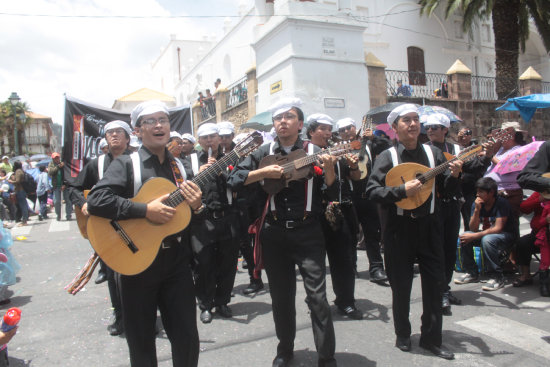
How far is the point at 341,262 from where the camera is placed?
15.2 ft

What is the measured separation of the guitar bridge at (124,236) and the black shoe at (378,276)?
3.88 metres

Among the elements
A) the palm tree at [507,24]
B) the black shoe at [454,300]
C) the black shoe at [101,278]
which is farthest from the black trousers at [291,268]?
the palm tree at [507,24]

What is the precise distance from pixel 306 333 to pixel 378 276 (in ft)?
6.24

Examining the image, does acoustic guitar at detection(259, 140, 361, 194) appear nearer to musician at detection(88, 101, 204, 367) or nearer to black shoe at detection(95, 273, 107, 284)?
→ musician at detection(88, 101, 204, 367)

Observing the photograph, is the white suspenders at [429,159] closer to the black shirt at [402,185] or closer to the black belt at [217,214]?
the black shirt at [402,185]

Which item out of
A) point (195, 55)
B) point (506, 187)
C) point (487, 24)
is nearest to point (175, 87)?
point (195, 55)

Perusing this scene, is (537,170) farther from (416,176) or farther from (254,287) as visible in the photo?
(254,287)

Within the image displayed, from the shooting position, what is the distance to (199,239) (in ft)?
15.9

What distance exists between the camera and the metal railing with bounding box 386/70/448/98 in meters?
15.7

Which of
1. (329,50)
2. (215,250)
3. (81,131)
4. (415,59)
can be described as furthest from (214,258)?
(415,59)

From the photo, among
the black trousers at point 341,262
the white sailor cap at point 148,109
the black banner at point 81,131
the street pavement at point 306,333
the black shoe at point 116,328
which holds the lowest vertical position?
the street pavement at point 306,333

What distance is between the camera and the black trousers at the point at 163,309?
8.98 ft

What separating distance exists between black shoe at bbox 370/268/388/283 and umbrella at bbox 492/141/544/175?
86.4 inches

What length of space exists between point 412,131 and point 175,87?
40967 millimetres
